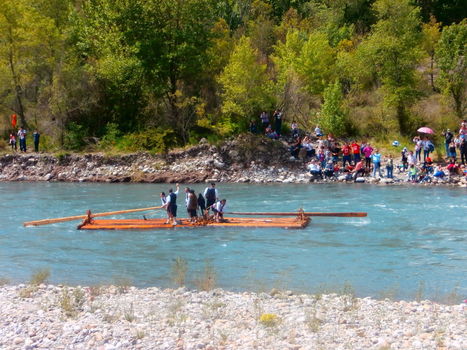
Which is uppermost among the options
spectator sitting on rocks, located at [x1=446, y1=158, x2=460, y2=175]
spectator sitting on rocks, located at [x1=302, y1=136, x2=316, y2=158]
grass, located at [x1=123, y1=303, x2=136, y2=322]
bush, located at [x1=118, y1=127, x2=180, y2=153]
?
bush, located at [x1=118, y1=127, x2=180, y2=153]

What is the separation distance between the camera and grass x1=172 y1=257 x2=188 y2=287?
15501 mm

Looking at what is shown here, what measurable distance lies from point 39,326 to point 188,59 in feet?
99.2

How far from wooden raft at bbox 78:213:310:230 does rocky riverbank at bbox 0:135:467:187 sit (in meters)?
12.7

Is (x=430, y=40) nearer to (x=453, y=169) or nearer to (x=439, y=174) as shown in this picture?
(x=453, y=169)

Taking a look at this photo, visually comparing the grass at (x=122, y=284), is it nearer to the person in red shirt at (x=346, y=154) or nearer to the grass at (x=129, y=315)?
the grass at (x=129, y=315)

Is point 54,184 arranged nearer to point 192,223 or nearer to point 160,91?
point 160,91

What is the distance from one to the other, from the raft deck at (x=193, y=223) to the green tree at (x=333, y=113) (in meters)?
18.2

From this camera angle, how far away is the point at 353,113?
41.5 meters

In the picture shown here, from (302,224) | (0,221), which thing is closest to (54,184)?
(0,221)

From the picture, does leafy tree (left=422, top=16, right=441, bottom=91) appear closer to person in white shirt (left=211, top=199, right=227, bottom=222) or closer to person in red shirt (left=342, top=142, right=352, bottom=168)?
person in red shirt (left=342, top=142, right=352, bottom=168)

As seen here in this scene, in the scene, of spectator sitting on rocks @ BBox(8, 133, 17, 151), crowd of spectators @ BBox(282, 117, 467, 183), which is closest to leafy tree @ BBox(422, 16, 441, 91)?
crowd of spectators @ BBox(282, 117, 467, 183)

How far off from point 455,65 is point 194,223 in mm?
24530

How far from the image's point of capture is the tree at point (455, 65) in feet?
128

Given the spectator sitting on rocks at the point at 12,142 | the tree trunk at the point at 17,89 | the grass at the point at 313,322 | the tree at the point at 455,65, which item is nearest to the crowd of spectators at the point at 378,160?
the tree at the point at 455,65
